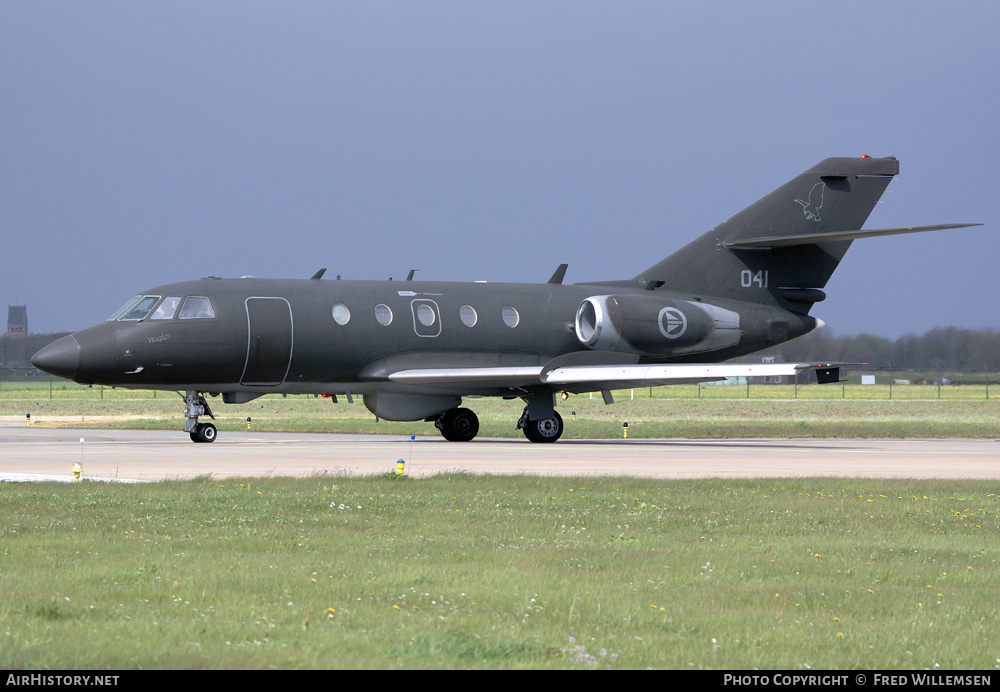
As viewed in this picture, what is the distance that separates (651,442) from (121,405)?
34659 millimetres

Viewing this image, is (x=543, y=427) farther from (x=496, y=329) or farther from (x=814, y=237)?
(x=814, y=237)

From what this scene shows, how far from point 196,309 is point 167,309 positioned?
2.07 ft

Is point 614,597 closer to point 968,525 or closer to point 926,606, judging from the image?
point 926,606

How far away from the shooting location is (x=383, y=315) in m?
30.7

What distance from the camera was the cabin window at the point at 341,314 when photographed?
30.1 meters

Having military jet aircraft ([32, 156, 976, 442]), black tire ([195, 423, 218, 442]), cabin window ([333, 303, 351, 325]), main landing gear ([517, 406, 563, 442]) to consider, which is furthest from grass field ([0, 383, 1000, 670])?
main landing gear ([517, 406, 563, 442])

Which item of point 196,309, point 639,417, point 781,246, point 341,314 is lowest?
point 639,417

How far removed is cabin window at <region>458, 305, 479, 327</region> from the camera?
104 feet

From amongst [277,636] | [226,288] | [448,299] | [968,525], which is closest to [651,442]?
[448,299]

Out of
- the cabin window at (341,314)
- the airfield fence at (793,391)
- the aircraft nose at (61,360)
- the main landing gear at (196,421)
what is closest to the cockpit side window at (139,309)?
the aircraft nose at (61,360)

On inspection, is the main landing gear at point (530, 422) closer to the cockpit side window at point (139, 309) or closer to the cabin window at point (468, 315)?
the cabin window at point (468, 315)

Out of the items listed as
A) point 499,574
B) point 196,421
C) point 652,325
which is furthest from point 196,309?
point 499,574

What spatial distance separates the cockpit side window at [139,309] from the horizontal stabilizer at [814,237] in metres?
15.5

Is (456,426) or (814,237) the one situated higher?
(814,237)
